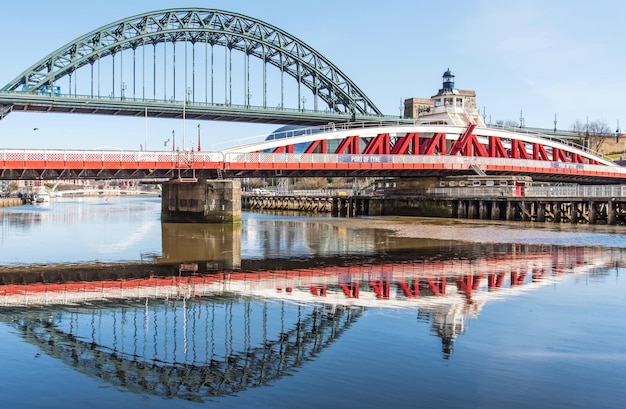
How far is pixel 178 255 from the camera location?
34.2m

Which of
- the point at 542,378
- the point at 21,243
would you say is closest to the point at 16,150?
the point at 21,243

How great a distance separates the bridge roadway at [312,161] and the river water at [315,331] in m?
21.6

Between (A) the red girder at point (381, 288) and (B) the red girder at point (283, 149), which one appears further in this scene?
(B) the red girder at point (283, 149)

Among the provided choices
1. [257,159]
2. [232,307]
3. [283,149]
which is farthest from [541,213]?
[232,307]

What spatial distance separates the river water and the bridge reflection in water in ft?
0.20

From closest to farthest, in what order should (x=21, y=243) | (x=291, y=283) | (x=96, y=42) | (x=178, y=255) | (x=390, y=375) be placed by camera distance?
(x=390, y=375)
(x=291, y=283)
(x=178, y=255)
(x=21, y=243)
(x=96, y=42)

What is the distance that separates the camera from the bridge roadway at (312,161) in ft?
174

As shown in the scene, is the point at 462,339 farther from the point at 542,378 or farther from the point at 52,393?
the point at 52,393

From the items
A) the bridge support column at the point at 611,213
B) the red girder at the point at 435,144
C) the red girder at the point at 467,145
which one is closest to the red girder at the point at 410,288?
the bridge support column at the point at 611,213

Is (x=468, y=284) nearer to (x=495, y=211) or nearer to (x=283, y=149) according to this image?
(x=283, y=149)

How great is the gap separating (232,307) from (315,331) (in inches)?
154

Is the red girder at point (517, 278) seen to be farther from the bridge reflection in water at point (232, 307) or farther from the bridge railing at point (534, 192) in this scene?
the bridge railing at point (534, 192)

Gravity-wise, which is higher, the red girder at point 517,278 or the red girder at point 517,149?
the red girder at point 517,149

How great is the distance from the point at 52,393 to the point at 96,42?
114552mm
